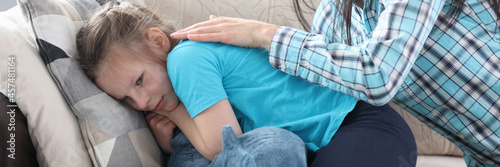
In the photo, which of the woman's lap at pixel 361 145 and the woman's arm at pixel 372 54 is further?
the woman's lap at pixel 361 145

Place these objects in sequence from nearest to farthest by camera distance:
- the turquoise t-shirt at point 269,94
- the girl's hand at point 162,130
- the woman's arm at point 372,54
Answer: the woman's arm at point 372,54
the turquoise t-shirt at point 269,94
the girl's hand at point 162,130

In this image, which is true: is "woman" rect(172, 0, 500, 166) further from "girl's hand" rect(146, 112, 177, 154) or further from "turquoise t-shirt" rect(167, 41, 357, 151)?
"girl's hand" rect(146, 112, 177, 154)

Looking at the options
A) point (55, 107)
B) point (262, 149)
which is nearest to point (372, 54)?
point (262, 149)

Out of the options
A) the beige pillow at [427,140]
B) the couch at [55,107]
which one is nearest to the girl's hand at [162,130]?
the couch at [55,107]

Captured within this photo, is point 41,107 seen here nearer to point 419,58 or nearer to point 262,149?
point 262,149

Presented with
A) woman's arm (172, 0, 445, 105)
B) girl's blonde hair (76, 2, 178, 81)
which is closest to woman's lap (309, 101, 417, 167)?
woman's arm (172, 0, 445, 105)

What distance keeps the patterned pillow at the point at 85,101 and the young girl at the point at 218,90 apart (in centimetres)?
4

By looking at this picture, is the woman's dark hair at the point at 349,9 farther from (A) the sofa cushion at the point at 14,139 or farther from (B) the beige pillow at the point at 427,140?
(A) the sofa cushion at the point at 14,139

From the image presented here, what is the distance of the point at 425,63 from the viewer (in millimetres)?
857

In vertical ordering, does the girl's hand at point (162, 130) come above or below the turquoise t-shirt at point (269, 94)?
below

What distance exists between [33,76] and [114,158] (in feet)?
0.81

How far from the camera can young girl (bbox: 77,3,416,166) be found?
904 millimetres

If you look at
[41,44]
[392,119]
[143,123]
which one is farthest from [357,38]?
[41,44]

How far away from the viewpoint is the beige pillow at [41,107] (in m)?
0.88
